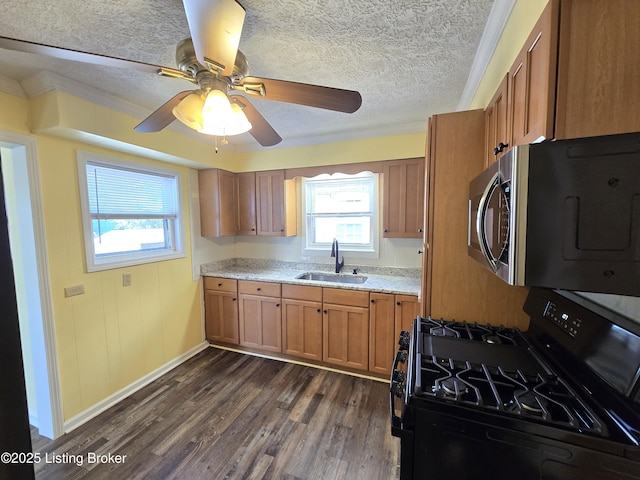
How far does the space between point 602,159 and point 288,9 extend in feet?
4.19

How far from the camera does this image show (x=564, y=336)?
3.37 feet

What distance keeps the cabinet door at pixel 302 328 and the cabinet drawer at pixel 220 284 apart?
66cm

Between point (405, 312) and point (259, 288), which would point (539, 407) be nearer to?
point (405, 312)

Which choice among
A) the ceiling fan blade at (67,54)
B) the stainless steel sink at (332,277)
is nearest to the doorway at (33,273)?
the ceiling fan blade at (67,54)

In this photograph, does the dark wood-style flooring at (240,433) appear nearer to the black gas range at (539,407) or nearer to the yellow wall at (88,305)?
the yellow wall at (88,305)

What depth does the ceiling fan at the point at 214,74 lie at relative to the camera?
35.4 inches

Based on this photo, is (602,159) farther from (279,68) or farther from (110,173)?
(110,173)

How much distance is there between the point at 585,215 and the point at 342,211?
2601mm

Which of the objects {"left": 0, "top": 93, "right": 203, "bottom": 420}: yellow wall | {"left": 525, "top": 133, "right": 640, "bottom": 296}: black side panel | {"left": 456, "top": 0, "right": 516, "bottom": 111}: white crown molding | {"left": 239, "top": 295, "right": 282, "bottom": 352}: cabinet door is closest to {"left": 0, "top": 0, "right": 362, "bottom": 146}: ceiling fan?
{"left": 456, "top": 0, "right": 516, "bottom": 111}: white crown molding

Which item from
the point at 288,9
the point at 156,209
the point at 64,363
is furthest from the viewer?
the point at 156,209

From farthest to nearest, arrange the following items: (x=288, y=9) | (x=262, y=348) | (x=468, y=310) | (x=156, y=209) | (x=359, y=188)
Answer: (x=359, y=188)
(x=262, y=348)
(x=156, y=209)
(x=468, y=310)
(x=288, y=9)

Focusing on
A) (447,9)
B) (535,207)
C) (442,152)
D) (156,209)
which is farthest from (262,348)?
(447,9)

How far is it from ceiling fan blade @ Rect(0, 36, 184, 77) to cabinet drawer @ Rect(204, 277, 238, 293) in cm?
227

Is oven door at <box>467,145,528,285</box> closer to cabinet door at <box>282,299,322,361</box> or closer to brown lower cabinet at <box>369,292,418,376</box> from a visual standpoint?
brown lower cabinet at <box>369,292,418,376</box>
